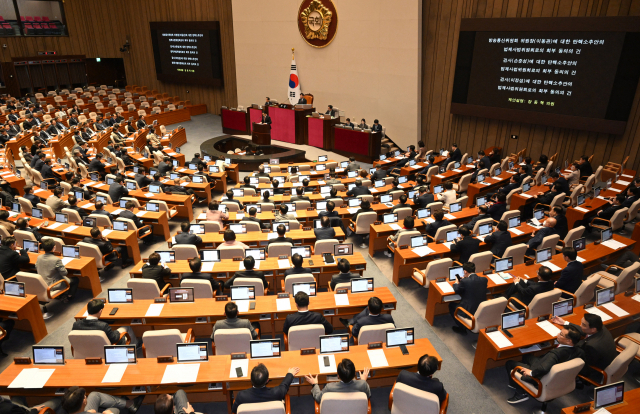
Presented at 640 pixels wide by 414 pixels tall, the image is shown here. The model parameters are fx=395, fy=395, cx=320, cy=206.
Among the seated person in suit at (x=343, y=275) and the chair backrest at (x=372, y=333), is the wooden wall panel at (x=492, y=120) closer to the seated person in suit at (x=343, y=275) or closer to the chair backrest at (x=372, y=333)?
the seated person in suit at (x=343, y=275)

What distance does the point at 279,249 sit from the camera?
739 centimetres

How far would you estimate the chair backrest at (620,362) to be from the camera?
15.6 ft

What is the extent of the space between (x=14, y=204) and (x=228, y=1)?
638 inches

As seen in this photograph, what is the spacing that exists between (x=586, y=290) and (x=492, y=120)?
999 centimetres

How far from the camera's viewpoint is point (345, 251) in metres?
7.52

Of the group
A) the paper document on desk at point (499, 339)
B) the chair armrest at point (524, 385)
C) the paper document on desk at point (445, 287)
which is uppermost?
the paper document on desk at point (445, 287)

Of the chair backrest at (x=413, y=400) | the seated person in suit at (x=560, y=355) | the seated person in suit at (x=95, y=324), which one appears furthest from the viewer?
the seated person in suit at (x=95, y=324)

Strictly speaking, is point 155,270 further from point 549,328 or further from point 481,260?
point 549,328

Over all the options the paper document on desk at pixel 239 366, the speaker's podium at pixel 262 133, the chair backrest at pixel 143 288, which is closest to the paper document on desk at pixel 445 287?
the paper document on desk at pixel 239 366

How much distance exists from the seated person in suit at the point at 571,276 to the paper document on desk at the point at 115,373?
6.67m

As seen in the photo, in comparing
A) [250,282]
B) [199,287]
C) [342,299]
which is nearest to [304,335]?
[342,299]

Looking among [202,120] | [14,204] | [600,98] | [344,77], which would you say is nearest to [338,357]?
[14,204]

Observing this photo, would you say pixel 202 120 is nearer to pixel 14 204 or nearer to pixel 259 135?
pixel 259 135

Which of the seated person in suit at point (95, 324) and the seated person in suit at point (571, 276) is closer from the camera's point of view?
the seated person in suit at point (95, 324)
